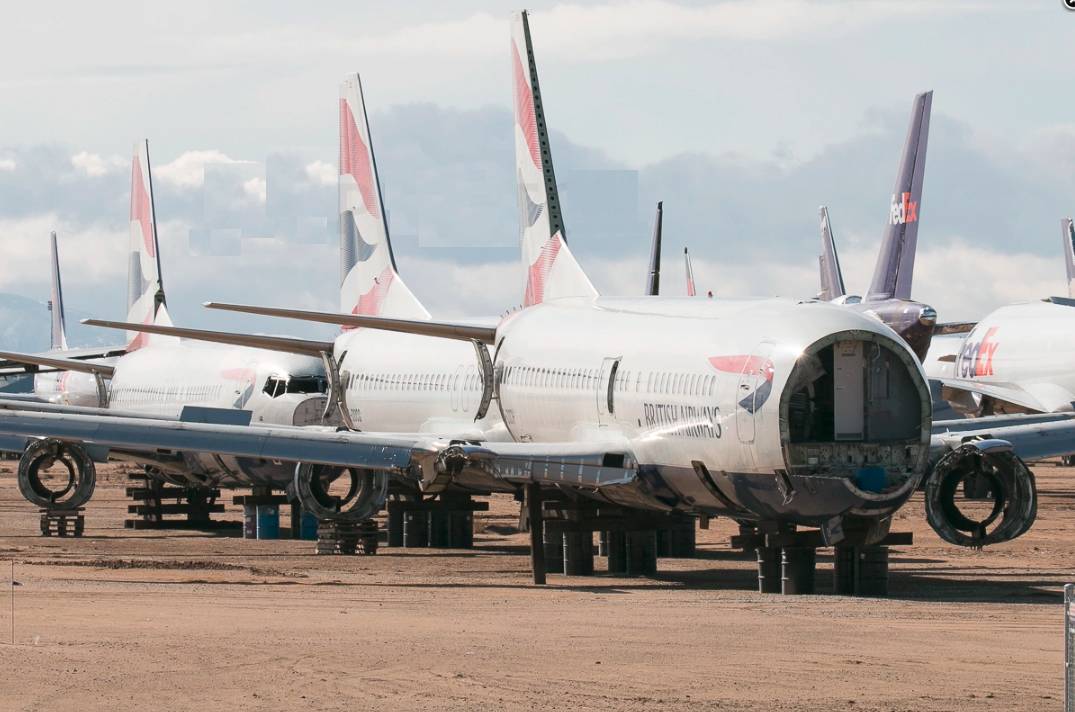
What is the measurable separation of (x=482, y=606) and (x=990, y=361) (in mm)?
43929

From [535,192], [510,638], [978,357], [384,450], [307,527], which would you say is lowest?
[510,638]

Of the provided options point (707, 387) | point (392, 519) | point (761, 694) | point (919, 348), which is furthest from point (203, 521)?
point (761, 694)

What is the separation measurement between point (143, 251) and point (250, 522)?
851 inches

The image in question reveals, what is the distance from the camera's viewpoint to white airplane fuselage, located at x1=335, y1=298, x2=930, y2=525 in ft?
82.3

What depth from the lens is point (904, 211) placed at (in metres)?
59.4

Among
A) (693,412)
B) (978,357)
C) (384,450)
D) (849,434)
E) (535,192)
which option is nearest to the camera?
(849,434)

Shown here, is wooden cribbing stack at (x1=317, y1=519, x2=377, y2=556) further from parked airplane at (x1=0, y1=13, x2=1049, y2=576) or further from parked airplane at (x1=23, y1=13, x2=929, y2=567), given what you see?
parked airplane at (x1=23, y1=13, x2=929, y2=567)

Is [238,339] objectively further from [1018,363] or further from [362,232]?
[1018,363]

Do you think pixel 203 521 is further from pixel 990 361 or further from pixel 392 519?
pixel 990 361

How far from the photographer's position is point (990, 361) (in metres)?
65.0

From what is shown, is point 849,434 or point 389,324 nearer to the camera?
point 849,434

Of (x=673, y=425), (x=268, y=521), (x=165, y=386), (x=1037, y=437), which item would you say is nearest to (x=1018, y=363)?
(x=165, y=386)

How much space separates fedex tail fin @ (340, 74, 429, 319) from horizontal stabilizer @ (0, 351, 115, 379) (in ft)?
24.7

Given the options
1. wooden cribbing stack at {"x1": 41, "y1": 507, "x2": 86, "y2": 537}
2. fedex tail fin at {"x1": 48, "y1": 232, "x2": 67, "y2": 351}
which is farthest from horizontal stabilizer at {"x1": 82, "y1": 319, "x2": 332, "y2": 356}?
fedex tail fin at {"x1": 48, "y1": 232, "x2": 67, "y2": 351}
